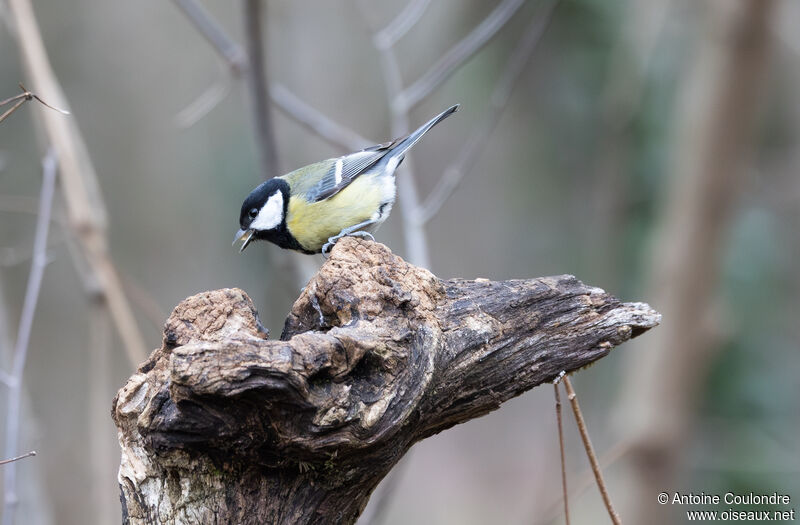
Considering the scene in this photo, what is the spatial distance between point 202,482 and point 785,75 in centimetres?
606

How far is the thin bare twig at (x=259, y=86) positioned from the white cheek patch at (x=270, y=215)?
0.46m

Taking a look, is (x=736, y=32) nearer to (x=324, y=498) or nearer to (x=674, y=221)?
(x=674, y=221)

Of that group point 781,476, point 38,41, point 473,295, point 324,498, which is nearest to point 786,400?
point 781,476

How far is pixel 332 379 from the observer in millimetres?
1478

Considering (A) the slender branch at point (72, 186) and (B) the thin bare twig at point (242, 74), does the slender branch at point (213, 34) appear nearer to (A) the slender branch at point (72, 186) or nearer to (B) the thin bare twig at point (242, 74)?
(B) the thin bare twig at point (242, 74)

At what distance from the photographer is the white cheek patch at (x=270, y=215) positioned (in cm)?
291

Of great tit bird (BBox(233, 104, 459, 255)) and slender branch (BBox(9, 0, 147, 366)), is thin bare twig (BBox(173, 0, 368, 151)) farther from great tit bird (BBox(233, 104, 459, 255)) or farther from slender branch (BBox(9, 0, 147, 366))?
slender branch (BBox(9, 0, 147, 366))

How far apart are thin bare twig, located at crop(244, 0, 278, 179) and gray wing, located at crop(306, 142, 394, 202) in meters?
0.38

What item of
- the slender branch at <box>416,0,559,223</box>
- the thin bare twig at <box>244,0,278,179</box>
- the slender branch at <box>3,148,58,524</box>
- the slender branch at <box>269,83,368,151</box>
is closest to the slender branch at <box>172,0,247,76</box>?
the thin bare twig at <box>244,0,278,179</box>

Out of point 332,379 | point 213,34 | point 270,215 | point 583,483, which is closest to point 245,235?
point 270,215

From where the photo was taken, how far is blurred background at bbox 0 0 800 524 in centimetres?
343

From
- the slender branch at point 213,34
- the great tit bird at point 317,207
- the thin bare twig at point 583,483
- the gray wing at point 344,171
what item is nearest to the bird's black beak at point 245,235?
the great tit bird at point 317,207

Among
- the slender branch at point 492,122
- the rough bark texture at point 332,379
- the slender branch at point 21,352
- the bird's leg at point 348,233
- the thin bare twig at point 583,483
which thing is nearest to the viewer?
the rough bark texture at point 332,379

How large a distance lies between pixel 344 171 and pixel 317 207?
0.24m
